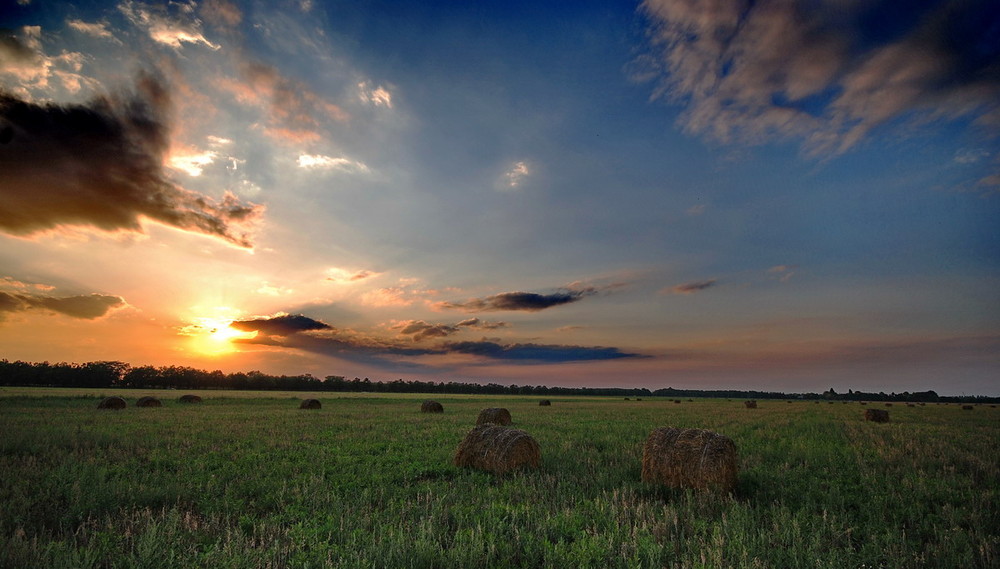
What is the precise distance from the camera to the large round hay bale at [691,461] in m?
9.29

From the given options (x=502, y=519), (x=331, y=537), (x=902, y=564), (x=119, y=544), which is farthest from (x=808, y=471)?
(x=119, y=544)

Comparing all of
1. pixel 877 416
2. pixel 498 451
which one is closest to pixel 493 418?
pixel 498 451

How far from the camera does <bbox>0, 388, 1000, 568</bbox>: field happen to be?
536cm

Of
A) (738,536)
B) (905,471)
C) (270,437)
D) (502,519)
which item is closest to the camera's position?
(738,536)

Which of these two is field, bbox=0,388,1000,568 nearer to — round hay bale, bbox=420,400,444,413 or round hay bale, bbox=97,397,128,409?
round hay bale, bbox=420,400,444,413

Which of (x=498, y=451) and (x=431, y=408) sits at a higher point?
(x=498, y=451)

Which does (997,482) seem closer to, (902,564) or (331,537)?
(902,564)

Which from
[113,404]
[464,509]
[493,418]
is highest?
[464,509]

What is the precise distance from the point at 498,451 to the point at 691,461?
437 cm

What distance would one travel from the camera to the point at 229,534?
5785 millimetres

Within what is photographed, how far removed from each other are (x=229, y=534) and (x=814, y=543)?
754cm

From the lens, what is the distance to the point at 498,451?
36.1 feet

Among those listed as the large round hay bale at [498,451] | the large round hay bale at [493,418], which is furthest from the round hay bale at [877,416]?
the large round hay bale at [498,451]

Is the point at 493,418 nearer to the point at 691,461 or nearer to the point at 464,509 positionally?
the point at 691,461
